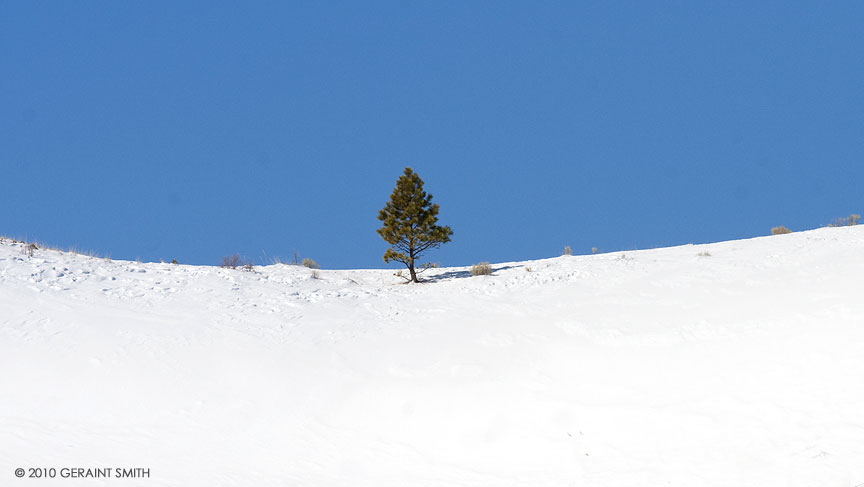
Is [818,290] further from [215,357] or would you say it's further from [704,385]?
[215,357]

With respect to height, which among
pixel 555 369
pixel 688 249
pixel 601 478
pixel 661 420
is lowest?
pixel 601 478

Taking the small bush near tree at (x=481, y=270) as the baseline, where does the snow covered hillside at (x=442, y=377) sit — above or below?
below

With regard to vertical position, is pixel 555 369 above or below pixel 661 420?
above

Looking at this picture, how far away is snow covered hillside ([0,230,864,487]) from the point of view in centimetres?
875

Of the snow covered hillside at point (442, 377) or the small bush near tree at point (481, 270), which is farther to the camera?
the small bush near tree at point (481, 270)

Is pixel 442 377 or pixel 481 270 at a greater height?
pixel 481 270

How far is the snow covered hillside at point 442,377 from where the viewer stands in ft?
28.7

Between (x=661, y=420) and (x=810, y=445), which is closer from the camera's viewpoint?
(x=810, y=445)

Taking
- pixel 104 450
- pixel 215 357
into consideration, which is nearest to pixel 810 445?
pixel 104 450

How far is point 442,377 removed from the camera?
12180 millimetres

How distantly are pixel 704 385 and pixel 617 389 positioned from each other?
1404 mm

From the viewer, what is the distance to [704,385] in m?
10.4

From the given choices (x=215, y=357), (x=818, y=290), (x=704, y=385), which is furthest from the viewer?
(x=818, y=290)

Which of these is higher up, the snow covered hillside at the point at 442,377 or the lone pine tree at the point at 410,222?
the lone pine tree at the point at 410,222
